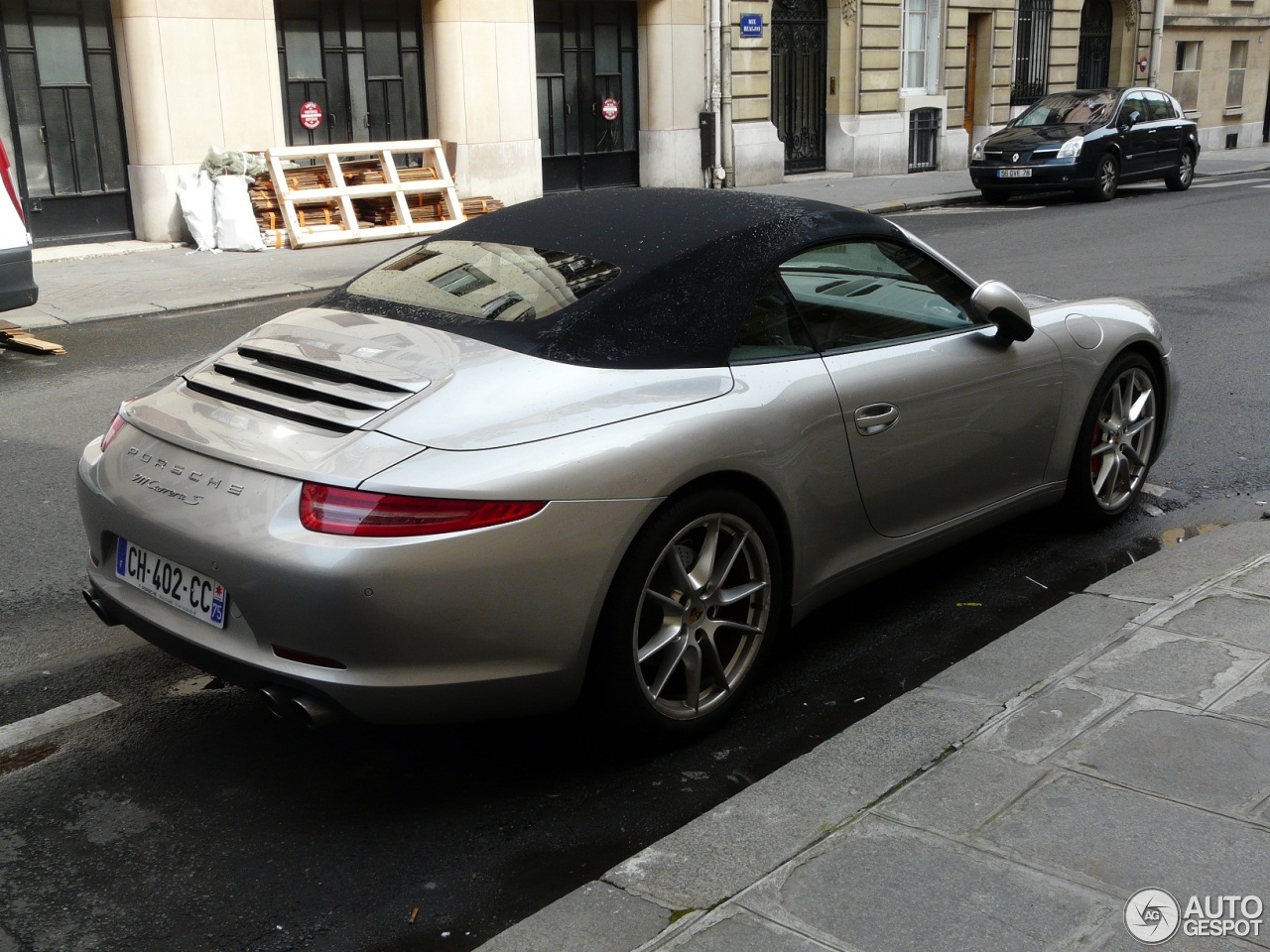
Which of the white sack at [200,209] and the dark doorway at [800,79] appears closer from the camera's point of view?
the white sack at [200,209]

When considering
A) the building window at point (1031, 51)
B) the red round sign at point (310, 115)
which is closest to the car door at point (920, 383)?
the red round sign at point (310, 115)

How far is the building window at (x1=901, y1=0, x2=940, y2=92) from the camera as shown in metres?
26.1

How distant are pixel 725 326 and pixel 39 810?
85.0 inches

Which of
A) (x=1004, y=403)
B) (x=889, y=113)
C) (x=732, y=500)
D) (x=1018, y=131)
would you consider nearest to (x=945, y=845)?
(x=732, y=500)

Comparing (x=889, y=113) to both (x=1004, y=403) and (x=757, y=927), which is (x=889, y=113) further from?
(x=757, y=927)

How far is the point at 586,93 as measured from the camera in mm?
21109

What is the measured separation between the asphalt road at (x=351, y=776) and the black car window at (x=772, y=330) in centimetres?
102

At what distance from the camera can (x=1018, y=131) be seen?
2144cm

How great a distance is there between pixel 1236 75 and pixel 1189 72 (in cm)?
285

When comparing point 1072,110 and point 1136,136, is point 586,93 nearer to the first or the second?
point 1072,110

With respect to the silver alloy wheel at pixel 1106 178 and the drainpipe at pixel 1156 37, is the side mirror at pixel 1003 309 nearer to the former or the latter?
the silver alloy wheel at pixel 1106 178

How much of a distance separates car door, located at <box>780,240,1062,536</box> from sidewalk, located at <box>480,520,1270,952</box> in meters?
0.61

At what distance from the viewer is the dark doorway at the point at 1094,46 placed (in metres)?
32.4

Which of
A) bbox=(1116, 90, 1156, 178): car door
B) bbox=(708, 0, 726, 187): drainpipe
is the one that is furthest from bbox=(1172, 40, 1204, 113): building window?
bbox=(708, 0, 726, 187): drainpipe
